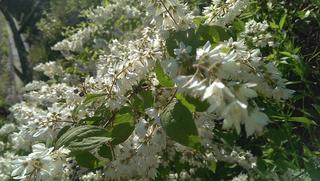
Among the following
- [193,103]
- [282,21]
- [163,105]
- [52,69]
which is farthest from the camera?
[52,69]

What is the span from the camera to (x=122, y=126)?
196 cm

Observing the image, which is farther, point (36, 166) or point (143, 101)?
point (143, 101)

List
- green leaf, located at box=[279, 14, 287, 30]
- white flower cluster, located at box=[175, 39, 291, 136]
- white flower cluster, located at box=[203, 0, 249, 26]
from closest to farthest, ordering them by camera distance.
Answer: white flower cluster, located at box=[175, 39, 291, 136]
white flower cluster, located at box=[203, 0, 249, 26]
green leaf, located at box=[279, 14, 287, 30]

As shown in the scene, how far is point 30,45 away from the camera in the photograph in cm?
2108

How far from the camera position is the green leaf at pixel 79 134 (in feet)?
5.90

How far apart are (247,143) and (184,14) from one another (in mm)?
1402

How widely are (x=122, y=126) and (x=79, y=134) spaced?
0.20m

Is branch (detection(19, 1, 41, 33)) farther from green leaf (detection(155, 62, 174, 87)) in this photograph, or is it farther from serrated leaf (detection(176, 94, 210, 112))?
serrated leaf (detection(176, 94, 210, 112))

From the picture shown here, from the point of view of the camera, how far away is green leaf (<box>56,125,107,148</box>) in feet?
5.90

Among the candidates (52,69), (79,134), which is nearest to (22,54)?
(52,69)

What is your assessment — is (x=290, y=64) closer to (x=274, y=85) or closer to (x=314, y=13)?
(x=314, y=13)

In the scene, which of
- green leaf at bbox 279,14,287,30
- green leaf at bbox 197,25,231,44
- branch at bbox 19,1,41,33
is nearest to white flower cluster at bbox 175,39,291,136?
green leaf at bbox 197,25,231,44

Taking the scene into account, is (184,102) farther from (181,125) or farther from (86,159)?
(86,159)

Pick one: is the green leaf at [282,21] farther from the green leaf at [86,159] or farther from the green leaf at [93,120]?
the green leaf at [86,159]
